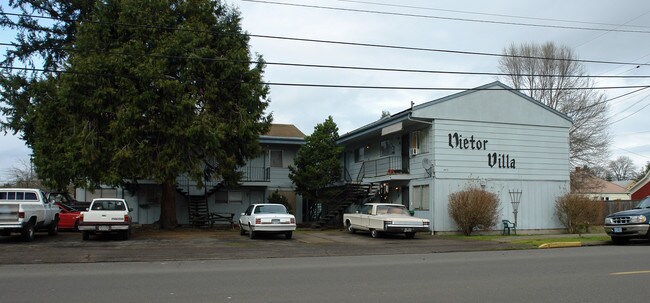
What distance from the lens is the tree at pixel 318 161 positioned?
29.5 m

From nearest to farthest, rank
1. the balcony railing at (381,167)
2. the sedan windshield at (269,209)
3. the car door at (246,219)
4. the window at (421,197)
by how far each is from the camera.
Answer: the sedan windshield at (269,209) → the car door at (246,219) → the window at (421,197) → the balcony railing at (381,167)

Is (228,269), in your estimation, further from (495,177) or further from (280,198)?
(280,198)

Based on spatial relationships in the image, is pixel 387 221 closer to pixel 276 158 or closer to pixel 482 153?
pixel 482 153

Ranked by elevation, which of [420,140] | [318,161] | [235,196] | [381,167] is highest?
[420,140]

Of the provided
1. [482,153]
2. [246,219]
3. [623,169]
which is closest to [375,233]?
[246,219]

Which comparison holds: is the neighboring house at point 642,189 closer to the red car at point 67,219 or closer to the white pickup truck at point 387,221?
the white pickup truck at point 387,221

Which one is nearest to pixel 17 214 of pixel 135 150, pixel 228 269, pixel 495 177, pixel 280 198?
pixel 135 150

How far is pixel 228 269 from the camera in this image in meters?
11.9

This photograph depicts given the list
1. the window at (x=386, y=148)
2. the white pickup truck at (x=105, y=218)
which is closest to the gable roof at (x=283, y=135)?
the window at (x=386, y=148)

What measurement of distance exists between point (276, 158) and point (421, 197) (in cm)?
1181

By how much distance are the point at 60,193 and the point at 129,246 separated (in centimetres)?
1122

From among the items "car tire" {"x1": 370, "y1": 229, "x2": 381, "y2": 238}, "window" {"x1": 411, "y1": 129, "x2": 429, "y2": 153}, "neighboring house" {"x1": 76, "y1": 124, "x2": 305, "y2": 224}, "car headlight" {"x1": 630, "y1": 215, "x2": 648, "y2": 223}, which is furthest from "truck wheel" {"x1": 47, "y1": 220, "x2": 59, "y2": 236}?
"car headlight" {"x1": 630, "y1": 215, "x2": 648, "y2": 223}

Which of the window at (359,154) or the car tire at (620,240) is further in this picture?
the window at (359,154)

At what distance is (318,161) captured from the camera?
29750 millimetres
